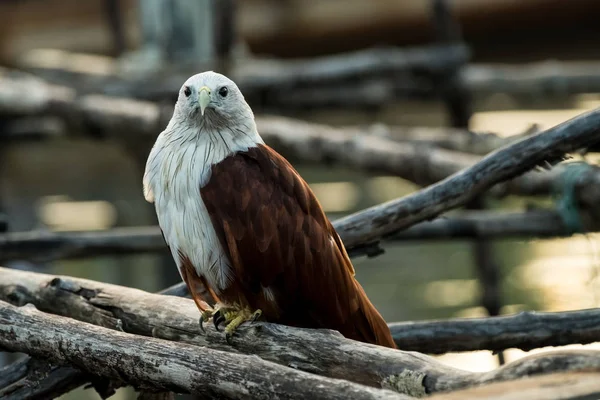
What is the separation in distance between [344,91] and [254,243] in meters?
4.08

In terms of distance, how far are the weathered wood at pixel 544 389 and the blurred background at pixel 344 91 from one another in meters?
4.45

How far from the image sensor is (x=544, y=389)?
1941 mm

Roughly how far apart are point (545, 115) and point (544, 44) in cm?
113

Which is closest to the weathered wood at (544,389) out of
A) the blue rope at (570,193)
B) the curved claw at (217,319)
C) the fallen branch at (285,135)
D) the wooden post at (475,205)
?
the curved claw at (217,319)

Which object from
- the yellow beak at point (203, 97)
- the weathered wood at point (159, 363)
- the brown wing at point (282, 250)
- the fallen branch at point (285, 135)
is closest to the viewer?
the weathered wood at point (159, 363)

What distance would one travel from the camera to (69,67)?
289 inches

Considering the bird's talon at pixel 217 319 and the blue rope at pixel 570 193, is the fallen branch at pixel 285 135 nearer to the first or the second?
the blue rope at pixel 570 193

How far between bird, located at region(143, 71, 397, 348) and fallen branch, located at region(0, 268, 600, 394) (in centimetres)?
9

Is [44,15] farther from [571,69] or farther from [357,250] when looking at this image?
[357,250]

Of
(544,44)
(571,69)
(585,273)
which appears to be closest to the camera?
(571,69)

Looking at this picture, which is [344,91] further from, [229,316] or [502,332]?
[229,316]

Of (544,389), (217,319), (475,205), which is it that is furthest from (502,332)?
(475,205)

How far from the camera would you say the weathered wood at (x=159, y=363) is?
2.35m

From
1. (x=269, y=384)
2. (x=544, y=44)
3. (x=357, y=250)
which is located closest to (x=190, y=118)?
(x=357, y=250)
